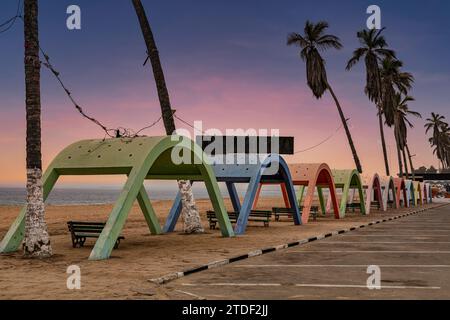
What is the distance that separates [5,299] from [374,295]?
5928 mm

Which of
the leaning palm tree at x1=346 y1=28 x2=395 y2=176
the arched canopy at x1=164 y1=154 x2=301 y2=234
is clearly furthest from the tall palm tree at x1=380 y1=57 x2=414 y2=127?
the arched canopy at x1=164 y1=154 x2=301 y2=234

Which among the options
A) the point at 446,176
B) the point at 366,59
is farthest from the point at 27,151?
the point at 446,176

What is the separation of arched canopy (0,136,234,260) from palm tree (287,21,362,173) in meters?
34.5

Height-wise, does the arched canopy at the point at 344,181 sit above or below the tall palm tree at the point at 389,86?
below

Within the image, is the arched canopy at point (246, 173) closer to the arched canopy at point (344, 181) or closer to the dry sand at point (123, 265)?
the dry sand at point (123, 265)

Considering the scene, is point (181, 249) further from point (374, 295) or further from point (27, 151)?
point (374, 295)

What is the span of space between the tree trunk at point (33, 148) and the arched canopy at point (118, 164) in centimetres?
158

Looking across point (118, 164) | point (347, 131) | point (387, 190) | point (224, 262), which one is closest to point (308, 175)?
point (118, 164)

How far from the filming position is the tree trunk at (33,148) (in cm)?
1402

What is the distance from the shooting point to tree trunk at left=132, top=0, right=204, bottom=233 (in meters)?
21.6

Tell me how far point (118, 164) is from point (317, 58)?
39472mm

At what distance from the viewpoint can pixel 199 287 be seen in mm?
9477

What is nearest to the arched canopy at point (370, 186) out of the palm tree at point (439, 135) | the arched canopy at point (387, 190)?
the arched canopy at point (387, 190)

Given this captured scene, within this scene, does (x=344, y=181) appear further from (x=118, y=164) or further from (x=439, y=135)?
(x=439, y=135)
